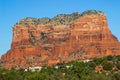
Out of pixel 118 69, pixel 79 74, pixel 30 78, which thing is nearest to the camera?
pixel 30 78

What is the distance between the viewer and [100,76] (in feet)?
238

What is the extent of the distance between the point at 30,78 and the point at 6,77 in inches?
178

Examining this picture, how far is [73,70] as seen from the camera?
271ft

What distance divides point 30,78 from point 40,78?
5.25 ft

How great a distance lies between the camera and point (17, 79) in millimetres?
70750

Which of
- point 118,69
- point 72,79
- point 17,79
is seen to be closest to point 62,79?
point 72,79

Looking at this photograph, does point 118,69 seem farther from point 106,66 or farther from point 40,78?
point 40,78

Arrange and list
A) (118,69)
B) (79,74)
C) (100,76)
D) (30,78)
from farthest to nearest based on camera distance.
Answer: (118,69)
(79,74)
(100,76)
(30,78)

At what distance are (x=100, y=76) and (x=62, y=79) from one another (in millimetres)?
7290

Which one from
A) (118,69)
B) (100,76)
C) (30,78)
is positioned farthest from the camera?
(118,69)

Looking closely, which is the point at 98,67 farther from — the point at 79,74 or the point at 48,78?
the point at 48,78

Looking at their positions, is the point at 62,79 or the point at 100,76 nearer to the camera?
the point at 62,79

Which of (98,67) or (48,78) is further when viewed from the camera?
(98,67)

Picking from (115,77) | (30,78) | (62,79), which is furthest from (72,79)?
Result: (115,77)
